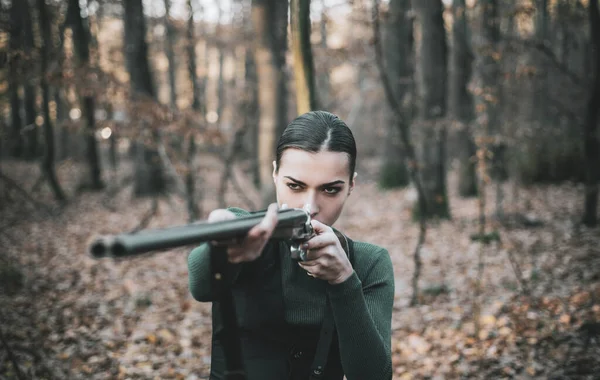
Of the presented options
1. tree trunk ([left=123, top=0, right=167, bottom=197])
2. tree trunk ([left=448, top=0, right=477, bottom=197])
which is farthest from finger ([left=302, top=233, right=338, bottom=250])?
tree trunk ([left=448, top=0, right=477, bottom=197])

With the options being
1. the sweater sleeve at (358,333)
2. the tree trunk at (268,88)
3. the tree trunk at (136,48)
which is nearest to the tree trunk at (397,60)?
the tree trunk at (268,88)

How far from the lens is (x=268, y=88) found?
370 inches

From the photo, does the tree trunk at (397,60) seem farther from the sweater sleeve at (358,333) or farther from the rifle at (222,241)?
the rifle at (222,241)

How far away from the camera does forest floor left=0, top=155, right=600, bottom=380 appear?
16.0 feet

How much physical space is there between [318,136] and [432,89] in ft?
32.6

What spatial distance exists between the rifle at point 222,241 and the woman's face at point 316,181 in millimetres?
342

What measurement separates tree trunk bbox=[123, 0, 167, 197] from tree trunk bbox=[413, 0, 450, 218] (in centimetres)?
689

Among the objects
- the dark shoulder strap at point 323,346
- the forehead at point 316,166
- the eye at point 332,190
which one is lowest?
the dark shoulder strap at point 323,346

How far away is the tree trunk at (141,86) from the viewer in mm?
8942

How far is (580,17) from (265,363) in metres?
10.4

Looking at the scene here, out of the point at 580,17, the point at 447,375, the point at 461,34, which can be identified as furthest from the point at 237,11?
the point at 447,375

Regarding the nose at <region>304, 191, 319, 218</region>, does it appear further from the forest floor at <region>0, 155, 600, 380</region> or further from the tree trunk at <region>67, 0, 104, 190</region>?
the tree trunk at <region>67, 0, 104, 190</region>

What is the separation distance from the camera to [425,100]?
11.0 meters

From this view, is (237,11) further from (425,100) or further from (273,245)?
(273,245)
